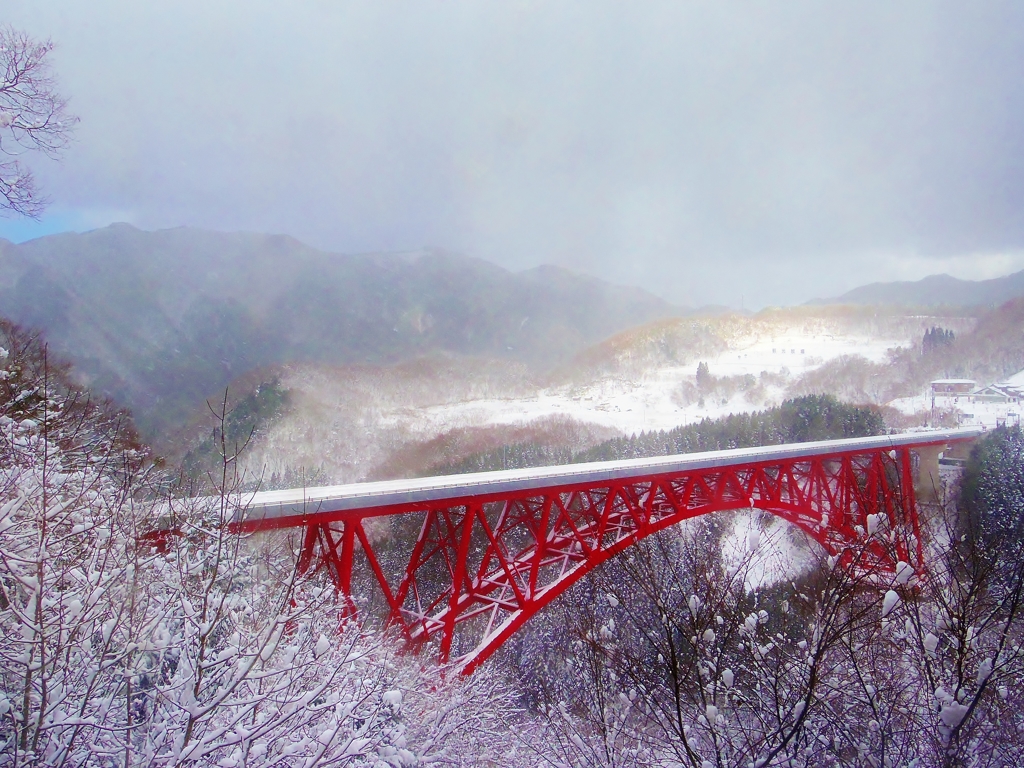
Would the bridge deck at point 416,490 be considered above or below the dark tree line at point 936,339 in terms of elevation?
below

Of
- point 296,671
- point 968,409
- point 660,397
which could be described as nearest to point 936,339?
point 968,409

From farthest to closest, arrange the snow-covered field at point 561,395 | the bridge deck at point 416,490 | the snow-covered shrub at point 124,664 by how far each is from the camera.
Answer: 1. the snow-covered field at point 561,395
2. the bridge deck at point 416,490
3. the snow-covered shrub at point 124,664

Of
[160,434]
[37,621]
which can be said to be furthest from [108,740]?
[160,434]

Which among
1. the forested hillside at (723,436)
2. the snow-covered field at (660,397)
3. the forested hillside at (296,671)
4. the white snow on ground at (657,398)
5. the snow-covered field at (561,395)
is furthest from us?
the snow-covered field at (660,397)

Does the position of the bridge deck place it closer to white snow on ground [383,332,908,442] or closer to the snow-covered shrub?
the snow-covered shrub

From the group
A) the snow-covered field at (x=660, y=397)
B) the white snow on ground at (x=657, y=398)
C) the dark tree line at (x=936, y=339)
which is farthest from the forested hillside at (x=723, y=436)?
the dark tree line at (x=936, y=339)

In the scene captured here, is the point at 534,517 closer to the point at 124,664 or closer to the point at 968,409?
the point at 124,664

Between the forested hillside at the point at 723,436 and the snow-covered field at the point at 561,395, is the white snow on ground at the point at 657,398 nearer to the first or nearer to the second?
the snow-covered field at the point at 561,395

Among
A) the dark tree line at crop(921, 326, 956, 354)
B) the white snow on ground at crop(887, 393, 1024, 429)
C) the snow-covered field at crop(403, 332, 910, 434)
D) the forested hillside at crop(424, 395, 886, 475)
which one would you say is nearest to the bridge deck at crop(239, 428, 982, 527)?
the forested hillside at crop(424, 395, 886, 475)

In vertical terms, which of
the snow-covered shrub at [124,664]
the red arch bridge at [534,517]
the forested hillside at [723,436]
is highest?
the snow-covered shrub at [124,664]
